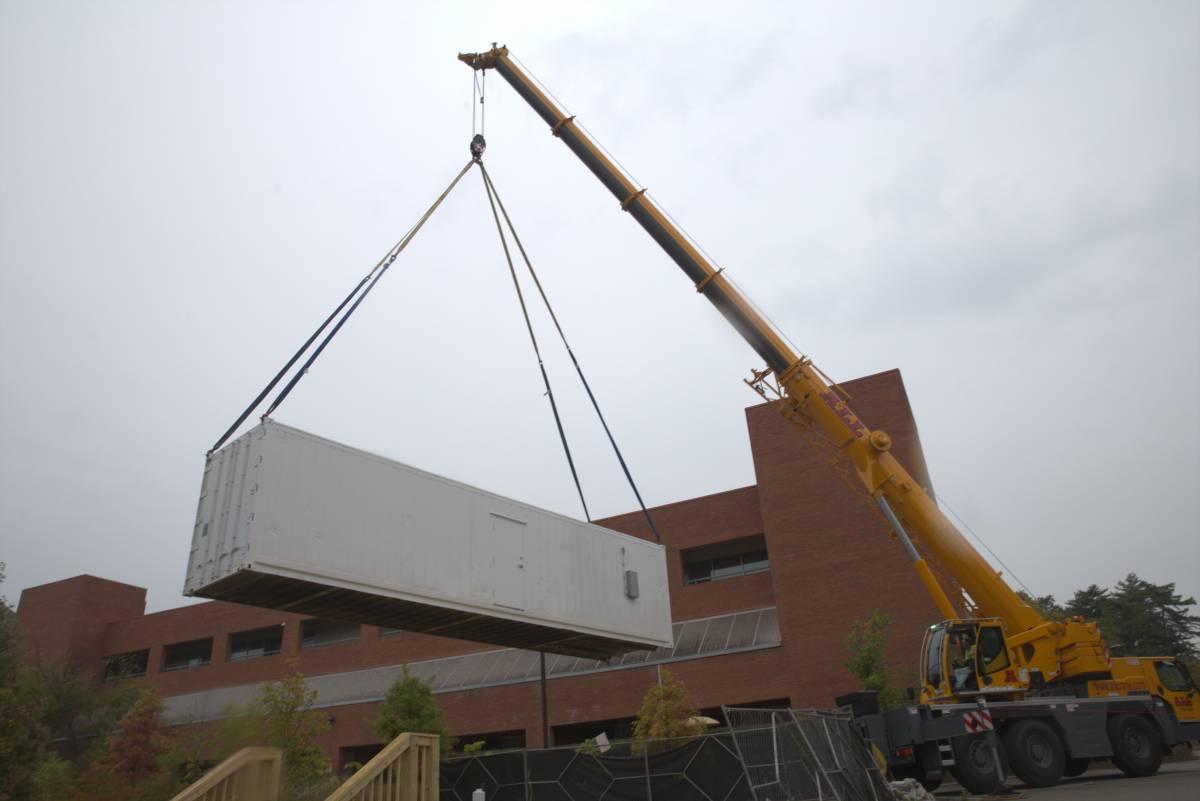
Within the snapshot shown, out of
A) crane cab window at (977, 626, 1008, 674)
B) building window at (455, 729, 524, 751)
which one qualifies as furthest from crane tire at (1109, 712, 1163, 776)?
building window at (455, 729, 524, 751)

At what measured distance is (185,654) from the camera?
143 feet

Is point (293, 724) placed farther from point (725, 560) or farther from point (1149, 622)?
point (1149, 622)

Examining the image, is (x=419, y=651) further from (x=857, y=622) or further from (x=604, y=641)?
(x=604, y=641)

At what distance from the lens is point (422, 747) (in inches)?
345

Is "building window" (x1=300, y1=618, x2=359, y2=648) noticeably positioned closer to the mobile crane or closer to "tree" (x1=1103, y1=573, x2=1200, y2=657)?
the mobile crane

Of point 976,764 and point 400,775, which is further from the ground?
point 400,775

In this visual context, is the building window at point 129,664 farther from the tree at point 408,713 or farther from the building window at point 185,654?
the tree at point 408,713

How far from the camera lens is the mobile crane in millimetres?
15109

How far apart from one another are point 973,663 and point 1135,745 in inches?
149

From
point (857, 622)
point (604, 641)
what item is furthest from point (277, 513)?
point (857, 622)

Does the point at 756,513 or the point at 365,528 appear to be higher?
the point at 756,513

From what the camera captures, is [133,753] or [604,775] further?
[133,753]

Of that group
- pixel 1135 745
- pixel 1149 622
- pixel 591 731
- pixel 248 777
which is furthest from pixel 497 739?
pixel 1149 622

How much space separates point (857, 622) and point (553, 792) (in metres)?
12.6
